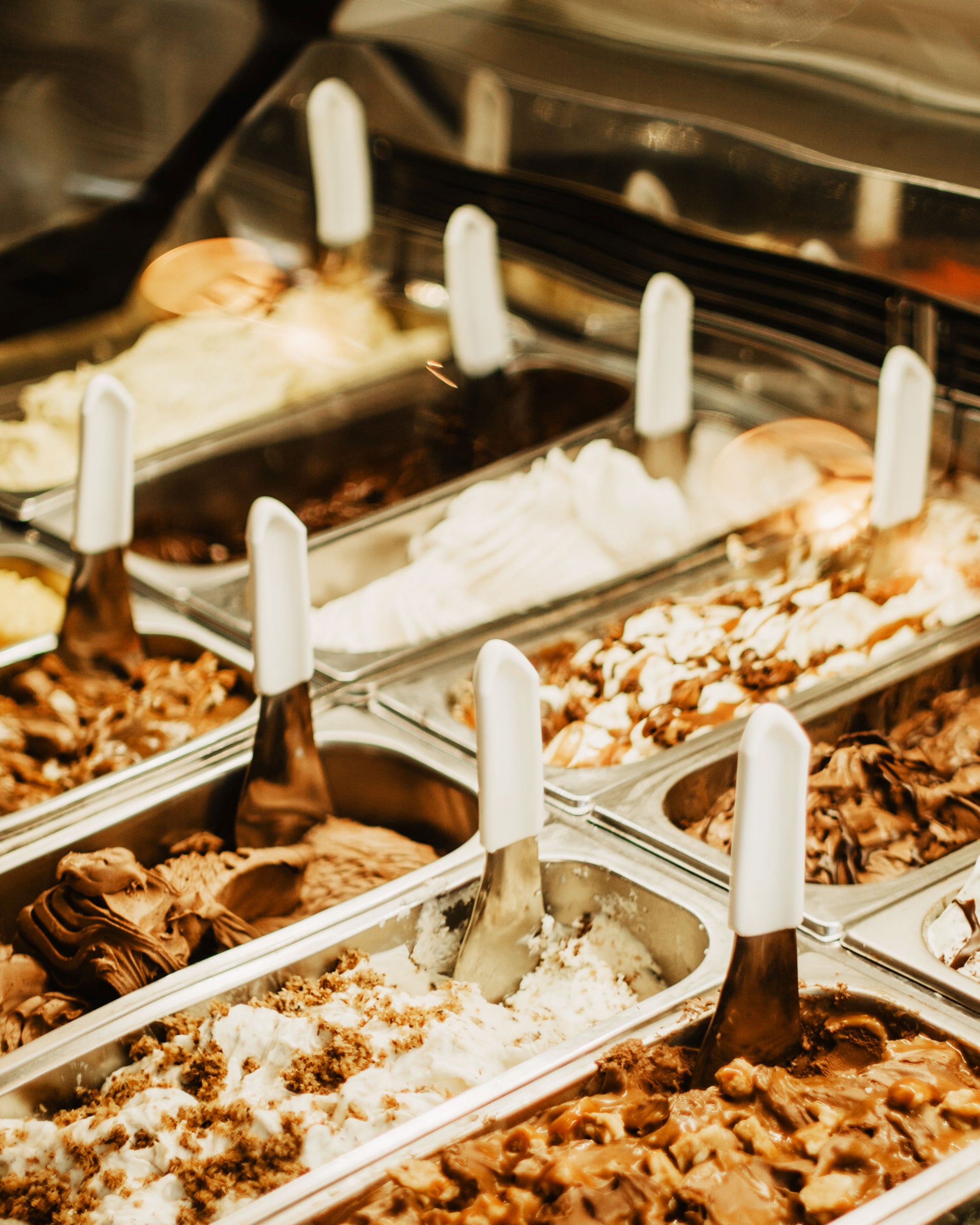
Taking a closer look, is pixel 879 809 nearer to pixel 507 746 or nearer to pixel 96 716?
pixel 507 746

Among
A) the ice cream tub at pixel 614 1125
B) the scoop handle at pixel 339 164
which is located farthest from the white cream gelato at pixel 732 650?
the scoop handle at pixel 339 164

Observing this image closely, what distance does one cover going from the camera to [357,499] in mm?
2631

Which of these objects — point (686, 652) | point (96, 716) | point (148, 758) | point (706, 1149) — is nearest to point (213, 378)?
point (96, 716)

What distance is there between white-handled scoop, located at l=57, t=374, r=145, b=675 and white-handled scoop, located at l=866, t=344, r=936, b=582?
1095 mm

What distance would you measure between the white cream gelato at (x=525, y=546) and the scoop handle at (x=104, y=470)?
36 cm

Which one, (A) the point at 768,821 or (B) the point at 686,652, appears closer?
(A) the point at 768,821

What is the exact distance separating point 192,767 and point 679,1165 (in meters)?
0.91

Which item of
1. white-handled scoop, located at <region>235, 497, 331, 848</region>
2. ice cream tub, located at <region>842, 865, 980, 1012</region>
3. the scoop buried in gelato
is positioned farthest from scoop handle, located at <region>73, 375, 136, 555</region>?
ice cream tub, located at <region>842, 865, 980, 1012</region>

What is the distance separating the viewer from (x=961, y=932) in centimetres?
142

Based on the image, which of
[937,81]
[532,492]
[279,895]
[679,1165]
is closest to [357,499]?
[532,492]

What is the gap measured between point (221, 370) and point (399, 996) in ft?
5.72

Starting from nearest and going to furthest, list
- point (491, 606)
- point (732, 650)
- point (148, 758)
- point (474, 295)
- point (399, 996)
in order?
point (399, 996)
point (148, 758)
point (732, 650)
point (491, 606)
point (474, 295)

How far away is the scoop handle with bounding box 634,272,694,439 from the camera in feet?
7.77

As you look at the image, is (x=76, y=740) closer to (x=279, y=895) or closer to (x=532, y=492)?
(x=279, y=895)
